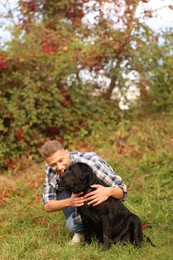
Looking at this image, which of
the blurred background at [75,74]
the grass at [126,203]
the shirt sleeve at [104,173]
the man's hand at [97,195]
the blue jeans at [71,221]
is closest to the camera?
the man's hand at [97,195]

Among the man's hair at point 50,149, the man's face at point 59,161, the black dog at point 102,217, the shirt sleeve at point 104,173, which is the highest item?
A: the man's hair at point 50,149

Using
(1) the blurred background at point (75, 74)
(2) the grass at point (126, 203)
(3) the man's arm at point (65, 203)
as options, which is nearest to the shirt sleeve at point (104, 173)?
(3) the man's arm at point (65, 203)

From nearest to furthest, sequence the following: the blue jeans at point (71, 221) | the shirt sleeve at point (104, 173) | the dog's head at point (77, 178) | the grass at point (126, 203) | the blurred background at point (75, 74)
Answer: the dog's head at point (77, 178) → the grass at point (126, 203) → the shirt sleeve at point (104, 173) → the blue jeans at point (71, 221) → the blurred background at point (75, 74)

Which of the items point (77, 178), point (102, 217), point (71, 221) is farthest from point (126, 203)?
point (77, 178)

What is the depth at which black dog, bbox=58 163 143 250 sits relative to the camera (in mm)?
3619

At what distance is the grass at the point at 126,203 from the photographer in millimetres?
3816

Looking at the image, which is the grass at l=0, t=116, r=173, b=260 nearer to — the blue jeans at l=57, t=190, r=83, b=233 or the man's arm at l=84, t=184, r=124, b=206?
the blue jeans at l=57, t=190, r=83, b=233

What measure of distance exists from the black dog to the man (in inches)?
2.7

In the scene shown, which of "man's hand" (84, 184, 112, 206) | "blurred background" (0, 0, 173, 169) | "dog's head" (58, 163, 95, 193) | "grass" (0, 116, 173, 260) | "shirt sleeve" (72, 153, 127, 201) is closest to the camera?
"dog's head" (58, 163, 95, 193)

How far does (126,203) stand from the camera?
529 centimetres

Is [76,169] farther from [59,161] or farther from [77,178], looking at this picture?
[59,161]

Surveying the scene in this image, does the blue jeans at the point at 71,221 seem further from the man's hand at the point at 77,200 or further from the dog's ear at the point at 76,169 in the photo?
the dog's ear at the point at 76,169

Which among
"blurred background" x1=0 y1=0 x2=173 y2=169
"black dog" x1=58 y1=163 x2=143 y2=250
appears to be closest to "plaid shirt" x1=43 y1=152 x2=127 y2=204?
"black dog" x1=58 y1=163 x2=143 y2=250

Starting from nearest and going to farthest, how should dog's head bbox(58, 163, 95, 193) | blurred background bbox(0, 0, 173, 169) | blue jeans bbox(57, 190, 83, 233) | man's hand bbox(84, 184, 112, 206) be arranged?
dog's head bbox(58, 163, 95, 193) → man's hand bbox(84, 184, 112, 206) → blue jeans bbox(57, 190, 83, 233) → blurred background bbox(0, 0, 173, 169)
